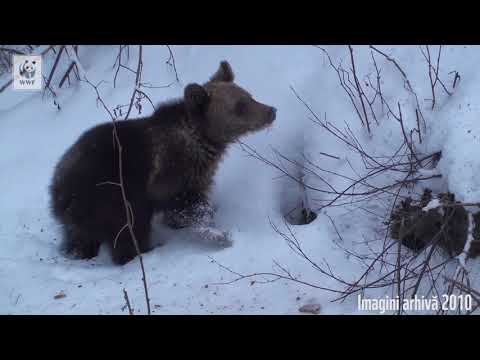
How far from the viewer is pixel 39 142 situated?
25.9ft

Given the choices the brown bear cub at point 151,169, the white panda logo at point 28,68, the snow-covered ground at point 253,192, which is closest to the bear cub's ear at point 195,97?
the brown bear cub at point 151,169

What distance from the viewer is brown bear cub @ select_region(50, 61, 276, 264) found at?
16.6ft

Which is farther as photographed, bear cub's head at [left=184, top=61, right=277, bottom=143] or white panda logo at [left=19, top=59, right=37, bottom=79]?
white panda logo at [left=19, top=59, right=37, bottom=79]

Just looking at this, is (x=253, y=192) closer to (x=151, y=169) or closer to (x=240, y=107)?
(x=240, y=107)

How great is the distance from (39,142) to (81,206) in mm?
3404

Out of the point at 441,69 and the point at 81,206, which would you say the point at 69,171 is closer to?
the point at 81,206

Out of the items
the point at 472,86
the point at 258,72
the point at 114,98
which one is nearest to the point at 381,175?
the point at 472,86

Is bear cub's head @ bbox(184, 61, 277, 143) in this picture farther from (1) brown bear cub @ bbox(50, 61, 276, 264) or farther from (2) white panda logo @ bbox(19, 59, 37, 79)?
(2) white panda logo @ bbox(19, 59, 37, 79)

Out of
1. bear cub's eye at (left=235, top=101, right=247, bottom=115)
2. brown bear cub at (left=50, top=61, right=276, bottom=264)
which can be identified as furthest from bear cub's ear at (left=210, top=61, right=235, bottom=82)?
bear cub's eye at (left=235, top=101, right=247, bottom=115)

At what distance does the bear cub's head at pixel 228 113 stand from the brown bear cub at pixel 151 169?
0.01m

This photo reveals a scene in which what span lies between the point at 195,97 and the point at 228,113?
45cm

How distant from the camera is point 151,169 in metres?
5.22

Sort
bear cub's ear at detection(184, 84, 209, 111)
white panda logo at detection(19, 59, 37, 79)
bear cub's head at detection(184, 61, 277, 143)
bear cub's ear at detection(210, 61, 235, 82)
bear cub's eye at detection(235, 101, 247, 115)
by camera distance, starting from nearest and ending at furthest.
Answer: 1. bear cub's ear at detection(184, 84, 209, 111)
2. bear cub's head at detection(184, 61, 277, 143)
3. bear cub's eye at detection(235, 101, 247, 115)
4. bear cub's ear at detection(210, 61, 235, 82)
5. white panda logo at detection(19, 59, 37, 79)

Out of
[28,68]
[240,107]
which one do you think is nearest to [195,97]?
[240,107]
